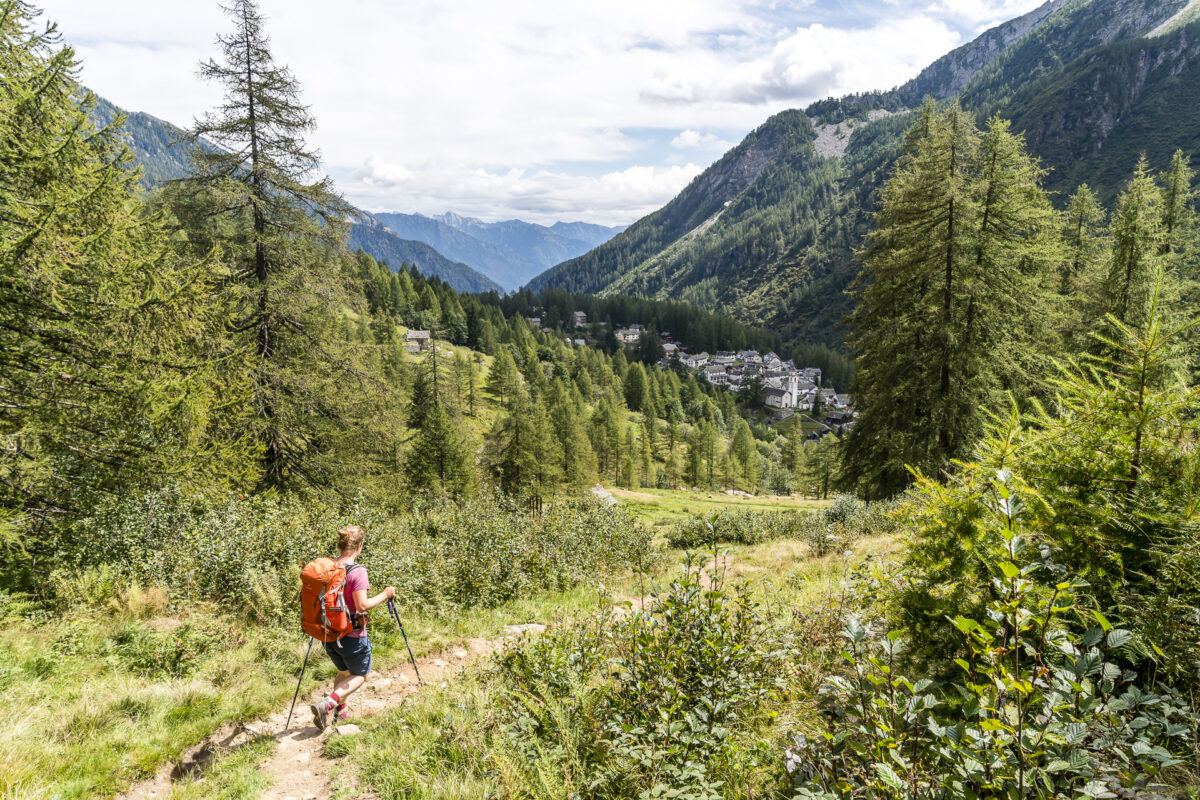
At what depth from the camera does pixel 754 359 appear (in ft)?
507

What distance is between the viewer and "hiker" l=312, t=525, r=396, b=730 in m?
5.42

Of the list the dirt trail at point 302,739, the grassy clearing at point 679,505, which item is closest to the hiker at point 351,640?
the dirt trail at point 302,739

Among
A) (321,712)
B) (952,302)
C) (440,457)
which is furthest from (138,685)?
(440,457)

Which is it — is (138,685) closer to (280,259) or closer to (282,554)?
(282,554)

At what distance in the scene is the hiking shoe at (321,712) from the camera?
204 inches

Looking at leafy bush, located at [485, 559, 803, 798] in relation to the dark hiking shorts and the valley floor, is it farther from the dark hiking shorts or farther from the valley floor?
the dark hiking shorts

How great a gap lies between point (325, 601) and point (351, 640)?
0.60 metres

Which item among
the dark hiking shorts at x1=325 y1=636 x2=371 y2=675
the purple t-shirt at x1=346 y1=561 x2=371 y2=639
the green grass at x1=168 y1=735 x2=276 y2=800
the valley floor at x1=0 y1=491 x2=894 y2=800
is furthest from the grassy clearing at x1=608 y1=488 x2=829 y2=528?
the green grass at x1=168 y1=735 x2=276 y2=800

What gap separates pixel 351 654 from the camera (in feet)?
18.1

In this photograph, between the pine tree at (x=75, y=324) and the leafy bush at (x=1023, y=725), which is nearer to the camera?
the leafy bush at (x=1023, y=725)

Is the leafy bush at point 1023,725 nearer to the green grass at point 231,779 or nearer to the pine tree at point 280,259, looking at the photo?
the green grass at point 231,779

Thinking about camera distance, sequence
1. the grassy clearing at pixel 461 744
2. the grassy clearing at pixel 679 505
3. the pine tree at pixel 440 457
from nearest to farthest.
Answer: the grassy clearing at pixel 461 744 → the pine tree at pixel 440 457 → the grassy clearing at pixel 679 505

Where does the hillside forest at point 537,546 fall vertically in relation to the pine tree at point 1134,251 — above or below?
below

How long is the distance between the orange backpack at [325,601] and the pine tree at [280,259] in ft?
29.1
